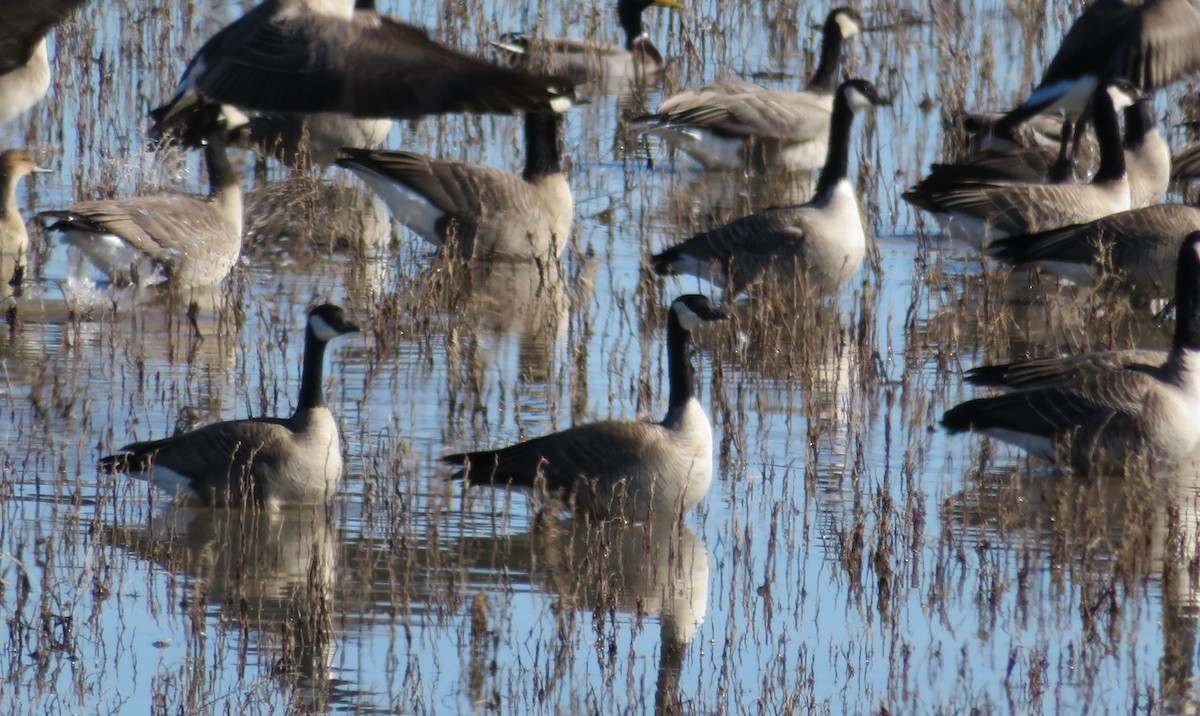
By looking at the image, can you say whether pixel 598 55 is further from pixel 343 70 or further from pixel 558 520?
pixel 558 520

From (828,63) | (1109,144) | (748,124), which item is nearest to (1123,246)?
(1109,144)

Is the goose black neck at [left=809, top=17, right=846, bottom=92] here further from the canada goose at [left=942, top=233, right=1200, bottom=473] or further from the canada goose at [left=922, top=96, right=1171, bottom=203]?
the canada goose at [left=942, top=233, right=1200, bottom=473]

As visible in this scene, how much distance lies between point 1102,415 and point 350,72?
350 centimetres

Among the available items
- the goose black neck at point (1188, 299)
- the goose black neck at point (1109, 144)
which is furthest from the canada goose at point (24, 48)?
the goose black neck at point (1109, 144)

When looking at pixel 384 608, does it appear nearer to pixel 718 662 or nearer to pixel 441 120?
pixel 718 662

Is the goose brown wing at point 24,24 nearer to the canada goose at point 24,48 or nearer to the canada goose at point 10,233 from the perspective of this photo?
the canada goose at point 24,48

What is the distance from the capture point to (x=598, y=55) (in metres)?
16.5

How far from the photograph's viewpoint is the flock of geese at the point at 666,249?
731cm

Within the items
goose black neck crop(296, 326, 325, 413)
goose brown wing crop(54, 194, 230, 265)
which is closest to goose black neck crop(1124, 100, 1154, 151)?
goose brown wing crop(54, 194, 230, 265)

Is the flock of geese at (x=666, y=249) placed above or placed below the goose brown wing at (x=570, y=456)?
above

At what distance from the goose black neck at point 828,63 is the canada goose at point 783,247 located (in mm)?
4119

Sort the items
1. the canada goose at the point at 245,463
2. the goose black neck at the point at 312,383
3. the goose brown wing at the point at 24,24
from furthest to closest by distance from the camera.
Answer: the goose brown wing at the point at 24,24 < the goose black neck at the point at 312,383 < the canada goose at the point at 245,463

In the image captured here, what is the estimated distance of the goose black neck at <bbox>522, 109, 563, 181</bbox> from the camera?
11.9m

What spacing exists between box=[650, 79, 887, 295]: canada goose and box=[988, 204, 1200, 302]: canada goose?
819mm
